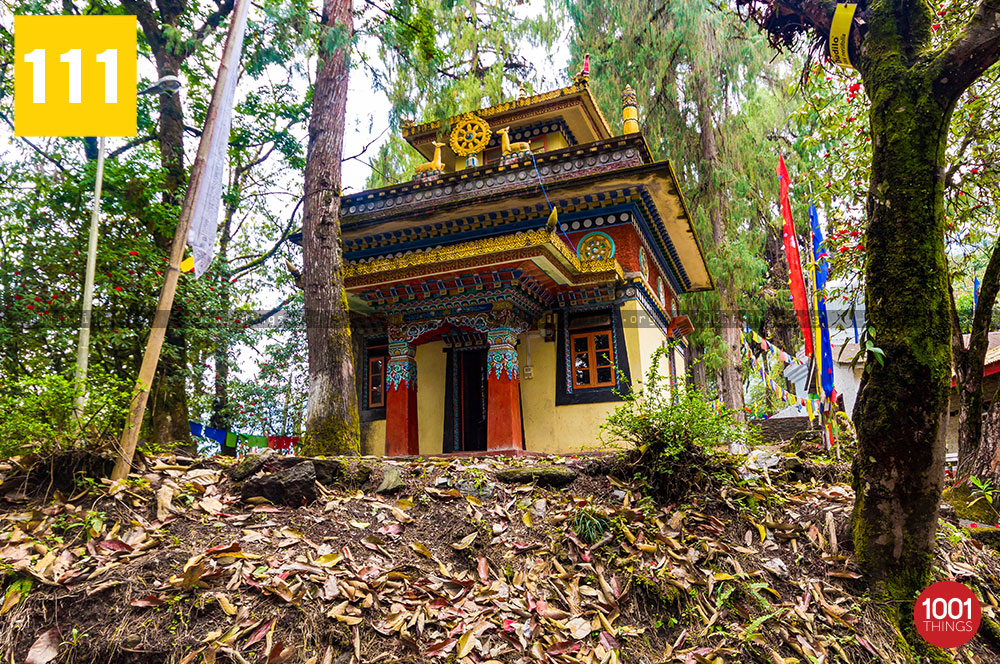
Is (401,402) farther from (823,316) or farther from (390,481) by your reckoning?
(823,316)

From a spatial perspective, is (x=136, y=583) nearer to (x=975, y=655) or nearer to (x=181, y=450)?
(x=181, y=450)

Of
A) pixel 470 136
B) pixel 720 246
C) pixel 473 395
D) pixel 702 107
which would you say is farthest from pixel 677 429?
pixel 702 107

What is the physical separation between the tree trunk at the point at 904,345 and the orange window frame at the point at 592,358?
6.37 metres

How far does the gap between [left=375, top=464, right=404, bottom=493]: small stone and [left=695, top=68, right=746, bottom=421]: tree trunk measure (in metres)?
12.1

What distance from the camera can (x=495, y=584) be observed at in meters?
4.36

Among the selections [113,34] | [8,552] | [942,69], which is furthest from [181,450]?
[942,69]

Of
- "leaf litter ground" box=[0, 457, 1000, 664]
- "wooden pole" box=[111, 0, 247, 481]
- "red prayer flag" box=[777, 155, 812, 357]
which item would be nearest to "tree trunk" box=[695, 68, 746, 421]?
"red prayer flag" box=[777, 155, 812, 357]

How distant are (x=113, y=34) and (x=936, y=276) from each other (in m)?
7.84

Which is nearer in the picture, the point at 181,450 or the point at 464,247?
the point at 181,450

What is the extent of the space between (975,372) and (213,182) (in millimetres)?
6757

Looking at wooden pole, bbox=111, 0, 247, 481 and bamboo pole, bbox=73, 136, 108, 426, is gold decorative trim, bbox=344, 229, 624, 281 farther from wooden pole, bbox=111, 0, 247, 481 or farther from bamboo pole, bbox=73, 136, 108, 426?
wooden pole, bbox=111, 0, 247, 481

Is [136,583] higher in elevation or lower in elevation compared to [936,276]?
lower

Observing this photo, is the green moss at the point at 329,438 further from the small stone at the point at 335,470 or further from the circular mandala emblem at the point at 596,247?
the circular mandala emblem at the point at 596,247

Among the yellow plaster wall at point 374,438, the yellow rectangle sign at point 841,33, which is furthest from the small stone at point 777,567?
the yellow plaster wall at point 374,438
